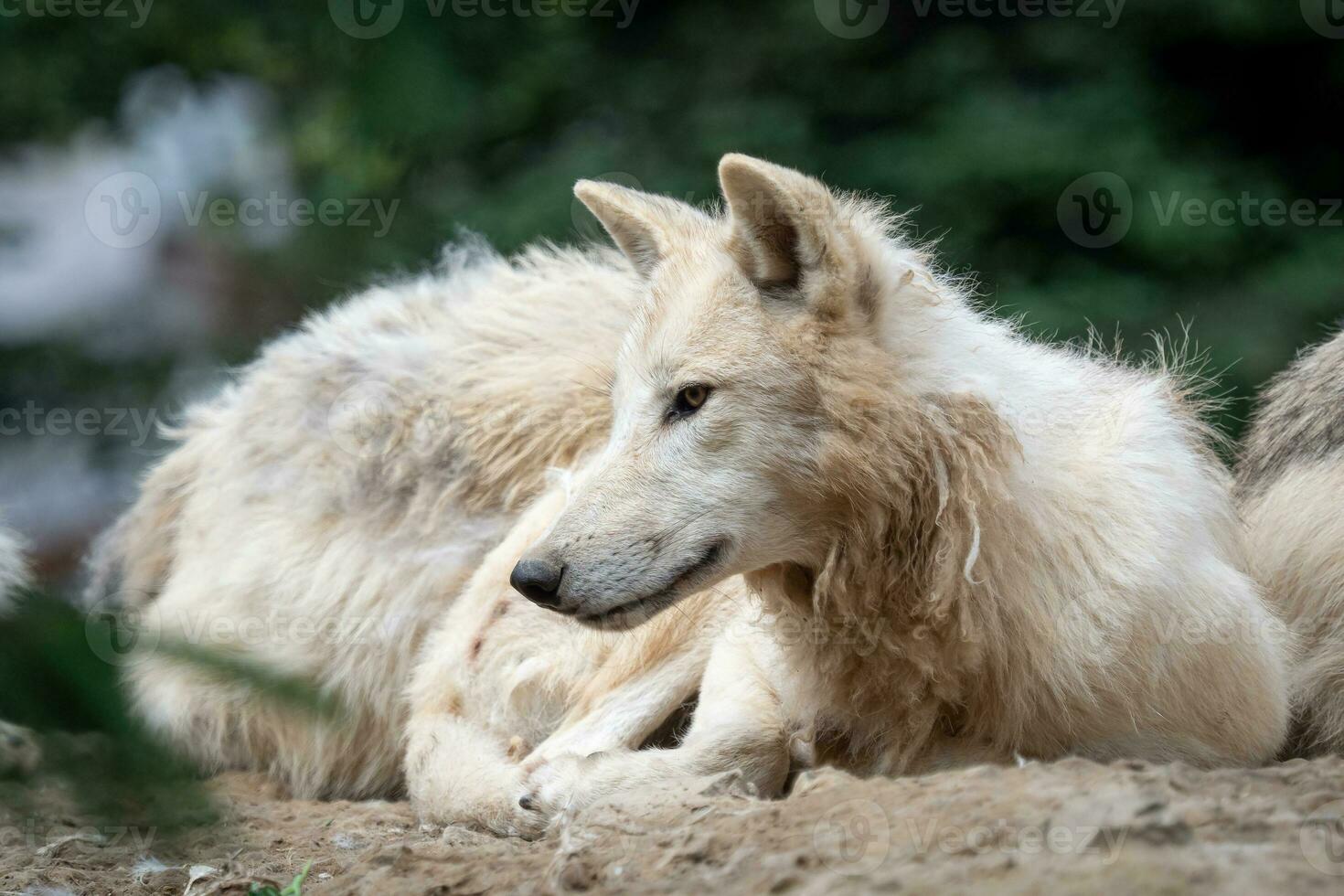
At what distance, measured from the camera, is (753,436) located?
11.5 ft

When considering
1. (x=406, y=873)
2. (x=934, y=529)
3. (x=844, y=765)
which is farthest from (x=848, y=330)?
(x=406, y=873)

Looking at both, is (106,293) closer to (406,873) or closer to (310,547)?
(406,873)

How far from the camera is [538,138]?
324 inches

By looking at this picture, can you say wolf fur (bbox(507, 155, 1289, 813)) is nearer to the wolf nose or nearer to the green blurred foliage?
the wolf nose

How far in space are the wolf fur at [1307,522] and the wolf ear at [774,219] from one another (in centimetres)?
203

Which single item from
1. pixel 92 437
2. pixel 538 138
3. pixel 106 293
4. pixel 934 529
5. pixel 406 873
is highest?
pixel 538 138

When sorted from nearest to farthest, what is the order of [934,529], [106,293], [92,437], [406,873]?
[106,293] → [92,437] → [406,873] → [934,529]

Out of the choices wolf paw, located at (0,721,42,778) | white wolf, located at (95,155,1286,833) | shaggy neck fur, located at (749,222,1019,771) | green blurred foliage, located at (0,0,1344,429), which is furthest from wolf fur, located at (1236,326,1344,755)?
wolf paw, located at (0,721,42,778)

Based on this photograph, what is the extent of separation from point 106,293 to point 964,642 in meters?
2.55

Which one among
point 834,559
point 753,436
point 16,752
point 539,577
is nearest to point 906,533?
point 834,559

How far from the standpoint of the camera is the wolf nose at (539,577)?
3.43 meters

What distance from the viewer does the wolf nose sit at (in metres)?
3.43

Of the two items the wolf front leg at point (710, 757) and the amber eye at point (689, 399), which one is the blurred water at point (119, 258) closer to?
the amber eye at point (689, 399)

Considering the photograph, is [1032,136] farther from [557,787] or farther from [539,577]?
[539,577]
